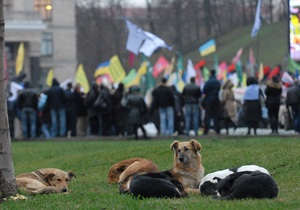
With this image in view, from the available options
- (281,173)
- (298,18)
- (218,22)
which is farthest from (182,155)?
(218,22)

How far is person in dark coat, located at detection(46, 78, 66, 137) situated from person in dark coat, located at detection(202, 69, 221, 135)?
487cm

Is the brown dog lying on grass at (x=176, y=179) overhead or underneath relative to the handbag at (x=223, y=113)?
underneath

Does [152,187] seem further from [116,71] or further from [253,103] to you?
[116,71]

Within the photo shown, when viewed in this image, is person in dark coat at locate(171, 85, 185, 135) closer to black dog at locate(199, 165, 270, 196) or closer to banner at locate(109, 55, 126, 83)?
banner at locate(109, 55, 126, 83)

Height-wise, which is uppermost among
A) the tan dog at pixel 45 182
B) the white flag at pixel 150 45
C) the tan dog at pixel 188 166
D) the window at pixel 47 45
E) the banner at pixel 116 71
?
the window at pixel 47 45

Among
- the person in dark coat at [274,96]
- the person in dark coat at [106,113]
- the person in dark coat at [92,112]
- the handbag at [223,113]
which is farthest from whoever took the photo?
the person in dark coat at [92,112]

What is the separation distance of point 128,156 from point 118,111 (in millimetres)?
12552

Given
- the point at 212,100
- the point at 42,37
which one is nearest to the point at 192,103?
the point at 212,100

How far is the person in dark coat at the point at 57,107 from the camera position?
36.2 meters

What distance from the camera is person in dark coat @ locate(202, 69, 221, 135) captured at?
32.7 meters

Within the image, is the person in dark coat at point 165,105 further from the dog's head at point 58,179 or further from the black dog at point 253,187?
the black dog at point 253,187

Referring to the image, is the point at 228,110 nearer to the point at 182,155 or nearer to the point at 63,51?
the point at 182,155

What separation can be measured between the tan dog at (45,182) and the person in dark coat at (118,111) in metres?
17.7

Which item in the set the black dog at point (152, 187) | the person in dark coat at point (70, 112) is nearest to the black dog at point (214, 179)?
the black dog at point (152, 187)
